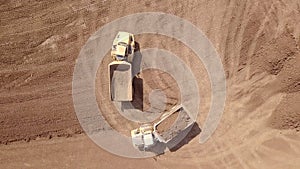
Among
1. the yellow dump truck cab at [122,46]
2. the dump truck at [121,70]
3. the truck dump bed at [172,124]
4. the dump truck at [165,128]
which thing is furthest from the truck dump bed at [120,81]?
the truck dump bed at [172,124]

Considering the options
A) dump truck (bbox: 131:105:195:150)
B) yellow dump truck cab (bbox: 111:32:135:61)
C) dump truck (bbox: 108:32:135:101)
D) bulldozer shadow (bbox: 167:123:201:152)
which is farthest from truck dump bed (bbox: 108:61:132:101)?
bulldozer shadow (bbox: 167:123:201:152)

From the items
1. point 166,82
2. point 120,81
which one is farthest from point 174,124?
point 120,81

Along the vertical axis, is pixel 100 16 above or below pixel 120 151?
above

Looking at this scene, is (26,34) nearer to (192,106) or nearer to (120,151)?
(120,151)

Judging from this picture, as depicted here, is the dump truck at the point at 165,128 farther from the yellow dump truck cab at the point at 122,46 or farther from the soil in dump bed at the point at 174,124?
the yellow dump truck cab at the point at 122,46

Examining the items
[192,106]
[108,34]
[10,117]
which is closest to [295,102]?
[192,106]

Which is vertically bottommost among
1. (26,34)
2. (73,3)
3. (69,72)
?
(69,72)

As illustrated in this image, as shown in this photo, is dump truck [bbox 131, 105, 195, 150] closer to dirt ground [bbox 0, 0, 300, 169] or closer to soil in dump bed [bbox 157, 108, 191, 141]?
soil in dump bed [bbox 157, 108, 191, 141]
